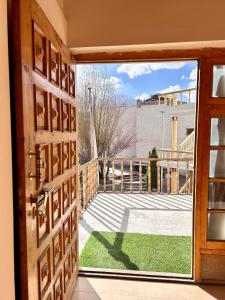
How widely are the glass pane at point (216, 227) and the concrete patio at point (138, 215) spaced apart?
1257 mm

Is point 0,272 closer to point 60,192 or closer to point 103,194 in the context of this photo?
point 60,192

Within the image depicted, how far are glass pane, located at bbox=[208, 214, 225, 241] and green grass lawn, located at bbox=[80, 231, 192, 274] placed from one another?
483mm

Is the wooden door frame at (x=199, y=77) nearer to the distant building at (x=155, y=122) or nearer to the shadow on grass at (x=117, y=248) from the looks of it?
the shadow on grass at (x=117, y=248)

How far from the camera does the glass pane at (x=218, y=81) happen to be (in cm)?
211

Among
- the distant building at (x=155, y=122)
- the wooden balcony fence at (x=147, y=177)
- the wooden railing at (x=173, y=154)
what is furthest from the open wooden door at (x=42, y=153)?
the distant building at (x=155, y=122)

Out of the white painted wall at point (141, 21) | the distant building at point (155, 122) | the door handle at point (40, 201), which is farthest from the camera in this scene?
the distant building at point (155, 122)

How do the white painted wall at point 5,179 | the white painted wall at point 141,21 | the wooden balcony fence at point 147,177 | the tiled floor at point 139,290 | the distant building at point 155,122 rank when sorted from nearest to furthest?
the white painted wall at point 5,179, the white painted wall at point 141,21, the tiled floor at point 139,290, the wooden balcony fence at point 147,177, the distant building at point 155,122

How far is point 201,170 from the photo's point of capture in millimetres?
2133

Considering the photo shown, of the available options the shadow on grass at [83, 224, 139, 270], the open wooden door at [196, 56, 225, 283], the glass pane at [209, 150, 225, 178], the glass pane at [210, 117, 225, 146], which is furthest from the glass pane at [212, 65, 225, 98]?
the shadow on grass at [83, 224, 139, 270]

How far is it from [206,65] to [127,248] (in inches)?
82.9

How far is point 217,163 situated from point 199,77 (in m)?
0.73

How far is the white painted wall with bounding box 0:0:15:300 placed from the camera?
3.20 ft

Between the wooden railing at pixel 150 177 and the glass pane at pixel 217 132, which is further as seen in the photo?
the wooden railing at pixel 150 177

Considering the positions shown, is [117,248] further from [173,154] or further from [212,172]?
[173,154]
